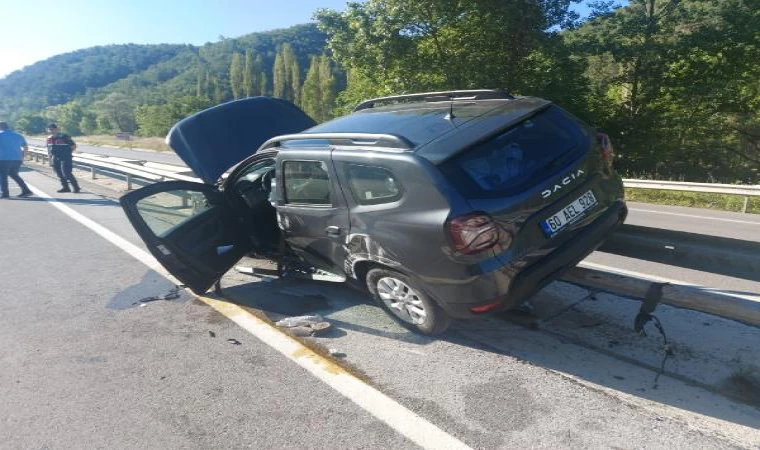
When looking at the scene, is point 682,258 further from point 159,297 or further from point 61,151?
point 61,151

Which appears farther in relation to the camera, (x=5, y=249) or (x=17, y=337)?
(x=5, y=249)

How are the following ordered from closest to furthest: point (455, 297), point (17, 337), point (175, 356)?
point (455, 297) → point (175, 356) → point (17, 337)

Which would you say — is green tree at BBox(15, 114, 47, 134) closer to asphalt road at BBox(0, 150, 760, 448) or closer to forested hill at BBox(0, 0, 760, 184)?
forested hill at BBox(0, 0, 760, 184)

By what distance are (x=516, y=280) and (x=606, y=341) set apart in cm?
102

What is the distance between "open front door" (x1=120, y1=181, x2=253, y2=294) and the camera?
4.59m

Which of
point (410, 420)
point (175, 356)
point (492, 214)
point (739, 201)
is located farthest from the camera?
point (739, 201)

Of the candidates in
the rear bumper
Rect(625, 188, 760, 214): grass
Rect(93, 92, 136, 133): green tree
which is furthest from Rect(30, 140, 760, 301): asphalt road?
Rect(93, 92, 136, 133): green tree

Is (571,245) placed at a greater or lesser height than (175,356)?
greater

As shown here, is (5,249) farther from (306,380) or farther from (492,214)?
Result: (492,214)

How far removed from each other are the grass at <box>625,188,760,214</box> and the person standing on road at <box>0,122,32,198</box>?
15701 mm

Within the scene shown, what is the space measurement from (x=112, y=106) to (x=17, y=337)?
11370 centimetres

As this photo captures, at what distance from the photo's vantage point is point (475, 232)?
3027mm

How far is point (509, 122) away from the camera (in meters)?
3.44

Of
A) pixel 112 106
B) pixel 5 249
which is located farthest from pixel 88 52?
pixel 5 249
